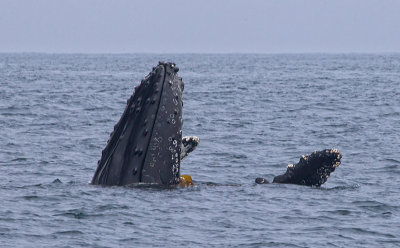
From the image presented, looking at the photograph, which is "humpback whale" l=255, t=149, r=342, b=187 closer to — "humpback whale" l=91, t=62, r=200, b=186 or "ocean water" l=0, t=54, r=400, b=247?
"ocean water" l=0, t=54, r=400, b=247

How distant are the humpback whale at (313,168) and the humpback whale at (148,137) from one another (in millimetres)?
2349

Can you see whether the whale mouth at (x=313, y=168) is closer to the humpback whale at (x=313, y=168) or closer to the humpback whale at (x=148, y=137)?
the humpback whale at (x=313, y=168)

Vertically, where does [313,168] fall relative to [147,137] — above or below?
below

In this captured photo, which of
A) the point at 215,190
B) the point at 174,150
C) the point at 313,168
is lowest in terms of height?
the point at 215,190

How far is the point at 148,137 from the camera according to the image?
12.8m

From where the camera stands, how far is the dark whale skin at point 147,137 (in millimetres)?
12734

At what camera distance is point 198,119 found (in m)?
35.6

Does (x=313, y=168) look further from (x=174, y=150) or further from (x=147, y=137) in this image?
(x=147, y=137)

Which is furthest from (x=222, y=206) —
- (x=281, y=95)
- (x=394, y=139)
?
(x=281, y=95)

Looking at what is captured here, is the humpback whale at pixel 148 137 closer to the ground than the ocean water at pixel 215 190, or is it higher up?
higher up

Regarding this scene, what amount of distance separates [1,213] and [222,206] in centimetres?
359

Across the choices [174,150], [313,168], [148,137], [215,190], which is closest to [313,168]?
[313,168]

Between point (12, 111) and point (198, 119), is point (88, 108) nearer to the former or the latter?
A: point (12, 111)

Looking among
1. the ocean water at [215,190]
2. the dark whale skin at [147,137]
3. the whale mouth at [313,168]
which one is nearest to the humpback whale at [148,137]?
the dark whale skin at [147,137]
